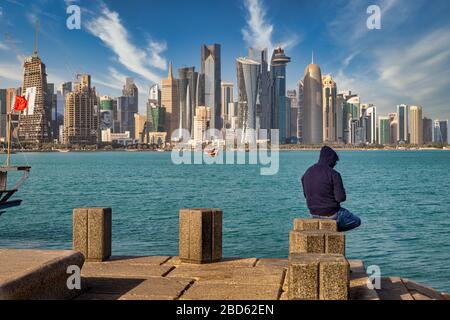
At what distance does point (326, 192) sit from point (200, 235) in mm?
2239

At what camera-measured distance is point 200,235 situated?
32.8 ft

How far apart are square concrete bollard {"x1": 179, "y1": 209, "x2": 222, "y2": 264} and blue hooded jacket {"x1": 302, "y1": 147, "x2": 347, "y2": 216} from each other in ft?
5.53

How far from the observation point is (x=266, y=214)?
39844 mm

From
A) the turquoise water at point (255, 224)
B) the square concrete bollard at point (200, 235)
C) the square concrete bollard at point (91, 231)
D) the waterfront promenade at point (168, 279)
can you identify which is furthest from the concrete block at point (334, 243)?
the turquoise water at point (255, 224)

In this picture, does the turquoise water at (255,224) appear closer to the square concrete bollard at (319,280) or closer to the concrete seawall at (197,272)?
the concrete seawall at (197,272)

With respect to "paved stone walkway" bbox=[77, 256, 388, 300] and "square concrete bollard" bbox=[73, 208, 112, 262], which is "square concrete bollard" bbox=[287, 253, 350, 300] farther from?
"square concrete bollard" bbox=[73, 208, 112, 262]

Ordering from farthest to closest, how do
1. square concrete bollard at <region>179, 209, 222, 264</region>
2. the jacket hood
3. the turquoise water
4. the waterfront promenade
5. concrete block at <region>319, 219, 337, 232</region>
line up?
the turquoise water, square concrete bollard at <region>179, 209, 222, 264</region>, the jacket hood, concrete block at <region>319, 219, 337, 232</region>, the waterfront promenade

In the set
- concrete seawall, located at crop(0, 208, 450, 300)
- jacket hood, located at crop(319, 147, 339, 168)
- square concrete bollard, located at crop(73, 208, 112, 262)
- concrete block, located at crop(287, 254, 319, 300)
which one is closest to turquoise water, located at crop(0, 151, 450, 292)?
jacket hood, located at crop(319, 147, 339, 168)

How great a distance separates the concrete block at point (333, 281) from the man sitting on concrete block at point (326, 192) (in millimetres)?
2822

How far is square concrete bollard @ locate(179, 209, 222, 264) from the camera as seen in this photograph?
10031 mm

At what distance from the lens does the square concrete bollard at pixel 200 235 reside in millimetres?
10031

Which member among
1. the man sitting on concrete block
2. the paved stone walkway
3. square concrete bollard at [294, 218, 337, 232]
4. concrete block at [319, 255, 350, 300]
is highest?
the man sitting on concrete block
